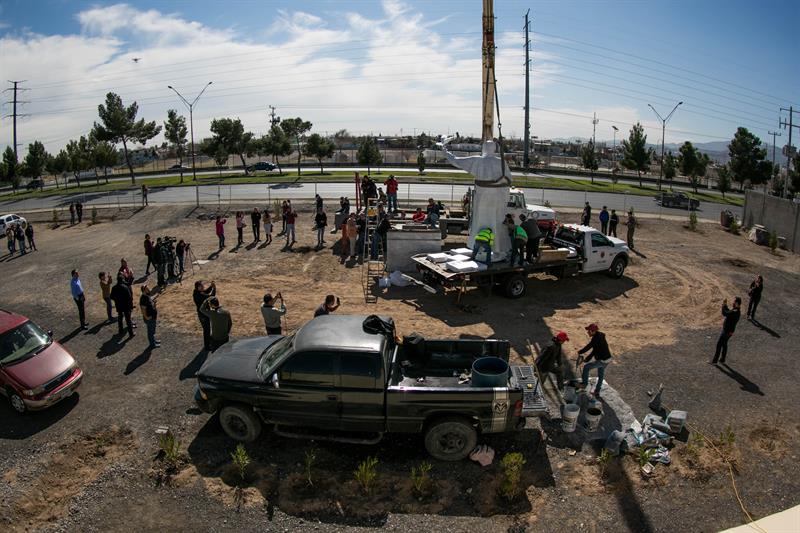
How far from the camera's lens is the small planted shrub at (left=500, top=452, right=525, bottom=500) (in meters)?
7.79

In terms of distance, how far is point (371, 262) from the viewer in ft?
63.6

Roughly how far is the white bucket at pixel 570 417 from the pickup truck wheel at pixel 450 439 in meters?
1.82

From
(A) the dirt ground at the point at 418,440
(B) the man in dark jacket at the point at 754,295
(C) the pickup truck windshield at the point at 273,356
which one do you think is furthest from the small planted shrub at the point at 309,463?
(B) the man in dark jacket at the point at 754,295

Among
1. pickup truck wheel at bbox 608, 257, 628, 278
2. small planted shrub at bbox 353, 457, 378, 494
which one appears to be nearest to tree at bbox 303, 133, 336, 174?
pickup truck wheel at bbox 608, 257, 628, 278

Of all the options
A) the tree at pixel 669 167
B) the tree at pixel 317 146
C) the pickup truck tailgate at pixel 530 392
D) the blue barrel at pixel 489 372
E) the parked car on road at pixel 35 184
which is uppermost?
the tree at pixel 317 146

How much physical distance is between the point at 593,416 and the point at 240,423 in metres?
5.88

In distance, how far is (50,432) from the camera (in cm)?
929

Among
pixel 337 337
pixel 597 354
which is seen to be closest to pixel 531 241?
pixel 597 354

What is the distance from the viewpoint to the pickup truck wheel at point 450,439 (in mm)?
8461

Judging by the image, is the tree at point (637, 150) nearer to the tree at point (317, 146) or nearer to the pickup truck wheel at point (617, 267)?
the tree at point (317, 146)

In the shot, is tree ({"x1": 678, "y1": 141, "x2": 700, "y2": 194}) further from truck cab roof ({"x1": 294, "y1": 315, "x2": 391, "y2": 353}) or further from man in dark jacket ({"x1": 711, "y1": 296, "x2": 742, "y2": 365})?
truck cab roof ({"x1": 294, "y1": 315, "x2": 391, "y2": 353})

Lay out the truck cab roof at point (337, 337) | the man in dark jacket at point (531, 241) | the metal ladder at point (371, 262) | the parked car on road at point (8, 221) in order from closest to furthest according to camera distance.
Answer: the truck cab roof at point (337, 337), the man in dark jacket at point (531, 241), the metal ladder at point (371, 262), the parked car on road at point (8, 221)

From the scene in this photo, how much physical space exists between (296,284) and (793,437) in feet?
43.3

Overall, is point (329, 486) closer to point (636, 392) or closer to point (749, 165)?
point (636, 392)
